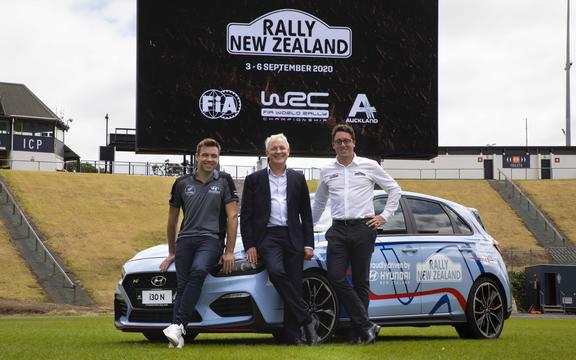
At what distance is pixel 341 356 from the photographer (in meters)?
7.95

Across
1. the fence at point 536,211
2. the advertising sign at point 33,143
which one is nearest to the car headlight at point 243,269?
the fence at point 536,211

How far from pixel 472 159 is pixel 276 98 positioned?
44.9 m

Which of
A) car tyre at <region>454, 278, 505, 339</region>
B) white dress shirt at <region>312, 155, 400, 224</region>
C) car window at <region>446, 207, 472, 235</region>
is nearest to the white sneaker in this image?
white dress shirt at <region>312, 155, 400, 224</region>

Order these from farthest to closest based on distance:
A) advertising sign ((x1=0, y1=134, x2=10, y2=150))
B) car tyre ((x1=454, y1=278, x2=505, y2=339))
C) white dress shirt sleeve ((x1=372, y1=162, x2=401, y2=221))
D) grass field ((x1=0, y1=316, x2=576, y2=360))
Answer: advertising sign ((x1=0, y1=134, x2=10, y2=150))
car tyre ((x1=454, y1=278, x2=505, y2=339))
white dress shirt sleeve ((x1=372, y1=162, x2=401, y2=221))
grass field ((x1=0, y1=316, x2=576, y2=360))

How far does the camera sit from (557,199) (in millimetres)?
52844

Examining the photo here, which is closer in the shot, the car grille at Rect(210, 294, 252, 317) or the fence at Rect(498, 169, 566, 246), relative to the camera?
the car grille at Rect(210, 294, 252, 317)

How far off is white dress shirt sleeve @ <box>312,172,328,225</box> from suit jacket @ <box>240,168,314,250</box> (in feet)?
1.39

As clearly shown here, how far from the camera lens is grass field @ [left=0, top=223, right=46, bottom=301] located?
29.8 meters

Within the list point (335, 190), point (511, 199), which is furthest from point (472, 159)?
point (335, 190)

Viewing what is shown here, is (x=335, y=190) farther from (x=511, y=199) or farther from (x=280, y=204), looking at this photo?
(x=511, y=199)

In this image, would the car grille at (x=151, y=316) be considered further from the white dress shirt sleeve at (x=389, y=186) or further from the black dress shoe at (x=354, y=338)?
the white dress shirt sleeve at (x=389, y=186)

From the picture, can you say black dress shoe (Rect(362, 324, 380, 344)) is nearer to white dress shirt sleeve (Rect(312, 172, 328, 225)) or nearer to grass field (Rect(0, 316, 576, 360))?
grass field (Rect(0, 316, 576, 360))

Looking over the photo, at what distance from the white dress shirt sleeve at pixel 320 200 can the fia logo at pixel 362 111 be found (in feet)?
49.6

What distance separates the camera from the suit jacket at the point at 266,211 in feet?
30.3
